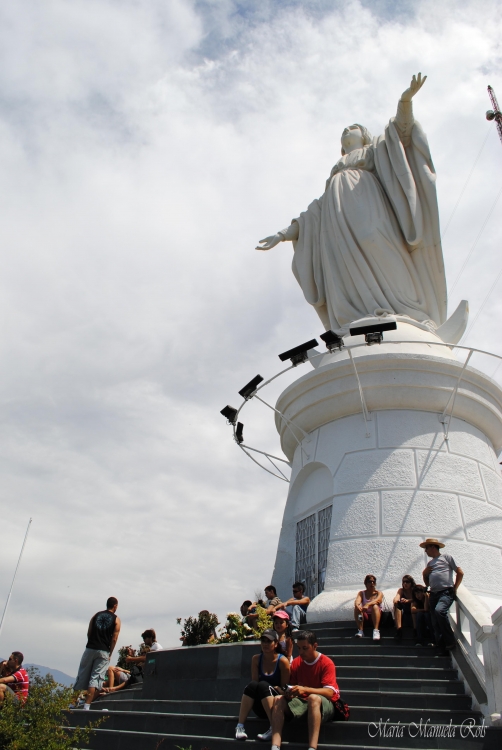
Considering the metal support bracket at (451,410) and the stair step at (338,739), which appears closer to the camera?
the stair step at (338,739)

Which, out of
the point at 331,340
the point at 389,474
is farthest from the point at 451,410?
the point at 331,340

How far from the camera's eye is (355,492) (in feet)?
35.6

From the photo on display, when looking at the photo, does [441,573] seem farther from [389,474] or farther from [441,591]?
[389,474]

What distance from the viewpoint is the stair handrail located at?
5953 millimetres

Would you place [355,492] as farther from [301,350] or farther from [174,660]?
[174,660]

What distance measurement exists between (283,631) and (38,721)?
273 cm

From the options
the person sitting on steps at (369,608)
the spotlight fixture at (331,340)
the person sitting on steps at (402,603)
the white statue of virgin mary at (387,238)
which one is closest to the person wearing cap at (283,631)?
the person sitting on steps at (369,608)

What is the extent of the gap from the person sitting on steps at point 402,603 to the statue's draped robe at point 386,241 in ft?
21.1

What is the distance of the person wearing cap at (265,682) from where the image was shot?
5.91 meters

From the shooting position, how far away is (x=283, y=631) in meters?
7.00

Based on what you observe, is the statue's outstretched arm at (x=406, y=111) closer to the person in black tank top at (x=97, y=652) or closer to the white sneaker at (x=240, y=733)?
the person in black tank top at (x=97, y=652)

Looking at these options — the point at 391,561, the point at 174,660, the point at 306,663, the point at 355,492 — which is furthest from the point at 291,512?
the point at 306,663

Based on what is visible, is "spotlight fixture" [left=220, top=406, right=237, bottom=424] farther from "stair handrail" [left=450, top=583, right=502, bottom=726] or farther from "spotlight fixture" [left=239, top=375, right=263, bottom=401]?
"stair handrail" [left=450, top=583, right=502, bottom=726]

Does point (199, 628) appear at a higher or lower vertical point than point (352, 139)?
lower
